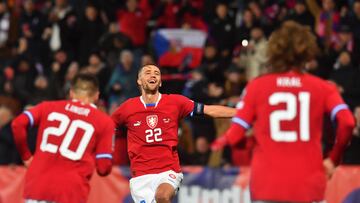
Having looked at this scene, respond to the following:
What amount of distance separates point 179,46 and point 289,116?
1138 centimetres

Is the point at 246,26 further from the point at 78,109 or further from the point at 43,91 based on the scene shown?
the point at 78,109

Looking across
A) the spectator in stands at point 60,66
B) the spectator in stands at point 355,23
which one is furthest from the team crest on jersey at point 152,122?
the spectator in stands at point 60,66

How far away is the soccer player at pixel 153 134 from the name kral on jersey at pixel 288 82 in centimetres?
291

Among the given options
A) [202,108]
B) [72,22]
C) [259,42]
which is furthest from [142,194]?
[72,22]

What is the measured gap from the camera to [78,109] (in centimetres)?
806

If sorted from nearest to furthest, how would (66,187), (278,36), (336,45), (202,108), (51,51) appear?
1. (278,36)
2. (66,187)
3. (202,108)
4. (336,45)
5. (51,51)

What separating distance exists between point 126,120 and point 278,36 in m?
3.41

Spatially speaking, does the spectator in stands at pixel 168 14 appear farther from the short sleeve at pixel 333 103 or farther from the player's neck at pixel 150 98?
the short sleeve at pixel 333 103

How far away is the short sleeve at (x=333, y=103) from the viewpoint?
6406 mm

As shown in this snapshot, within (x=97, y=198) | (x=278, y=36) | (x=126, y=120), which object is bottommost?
(x=97, y=198)

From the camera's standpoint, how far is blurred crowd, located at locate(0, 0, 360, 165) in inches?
575

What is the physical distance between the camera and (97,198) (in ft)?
43.6

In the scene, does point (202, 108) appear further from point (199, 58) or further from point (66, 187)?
point (199, 58)

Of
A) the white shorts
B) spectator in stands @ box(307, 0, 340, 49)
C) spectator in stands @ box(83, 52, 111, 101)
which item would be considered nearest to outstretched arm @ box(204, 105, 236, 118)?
the white shorts
